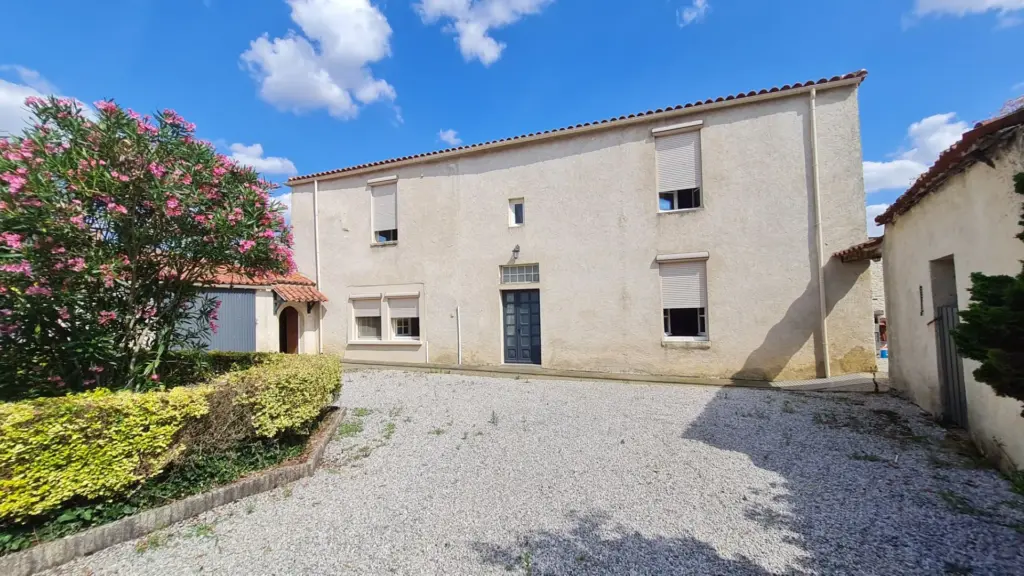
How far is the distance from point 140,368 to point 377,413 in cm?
317

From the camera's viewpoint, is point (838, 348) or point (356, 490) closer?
point (356, 490)

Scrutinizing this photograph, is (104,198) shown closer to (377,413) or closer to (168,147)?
(168,147)

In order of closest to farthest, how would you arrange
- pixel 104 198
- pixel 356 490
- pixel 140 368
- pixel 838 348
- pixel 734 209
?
Answer: 1. pixel 104 198
2. pixel 356 490
3. pixel 140 368
4. pixel 838 348
5. pixel 734 209

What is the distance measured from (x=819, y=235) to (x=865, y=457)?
19.1ft

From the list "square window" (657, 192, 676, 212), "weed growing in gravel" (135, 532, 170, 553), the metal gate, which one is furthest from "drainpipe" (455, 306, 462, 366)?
the metal gate

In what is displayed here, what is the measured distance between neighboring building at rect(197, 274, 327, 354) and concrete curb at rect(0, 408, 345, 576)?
28.9ft

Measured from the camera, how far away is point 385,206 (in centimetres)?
1347

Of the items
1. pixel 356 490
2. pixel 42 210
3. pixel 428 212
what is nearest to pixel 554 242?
pixel 428 212

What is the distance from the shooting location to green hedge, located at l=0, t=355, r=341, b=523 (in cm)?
304

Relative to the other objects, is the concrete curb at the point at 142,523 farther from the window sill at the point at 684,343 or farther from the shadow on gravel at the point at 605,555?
the window sill at the point at 684,343

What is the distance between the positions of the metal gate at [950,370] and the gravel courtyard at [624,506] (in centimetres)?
34

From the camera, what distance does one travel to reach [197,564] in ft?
10.0

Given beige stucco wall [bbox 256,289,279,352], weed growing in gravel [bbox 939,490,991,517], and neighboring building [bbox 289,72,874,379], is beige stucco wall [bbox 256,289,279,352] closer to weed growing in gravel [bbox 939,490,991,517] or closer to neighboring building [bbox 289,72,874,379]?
neighboring building [bbox 289,72,874,379]

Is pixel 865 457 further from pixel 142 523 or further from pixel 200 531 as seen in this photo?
pixel 142 523
